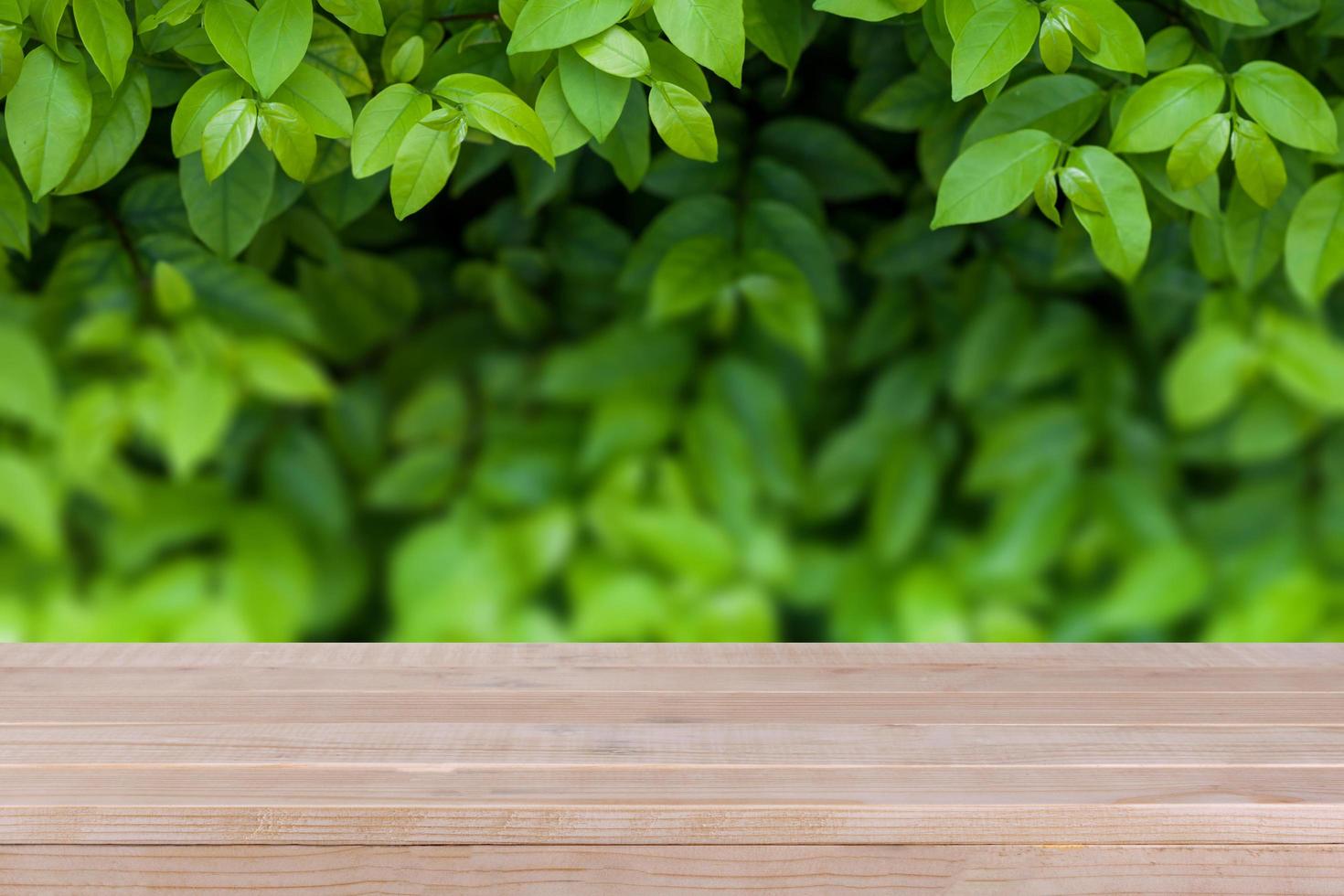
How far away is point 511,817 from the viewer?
498 mm

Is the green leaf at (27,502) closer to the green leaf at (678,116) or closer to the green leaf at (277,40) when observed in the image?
the green leaf at (277,40)

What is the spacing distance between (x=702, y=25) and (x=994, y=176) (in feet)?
0.65

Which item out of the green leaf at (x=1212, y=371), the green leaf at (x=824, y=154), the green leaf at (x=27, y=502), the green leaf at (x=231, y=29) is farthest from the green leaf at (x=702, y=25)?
the green leaf at (x=27, y=502)

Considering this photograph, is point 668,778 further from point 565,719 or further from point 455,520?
point 455,520

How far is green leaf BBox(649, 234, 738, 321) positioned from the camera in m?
0.91

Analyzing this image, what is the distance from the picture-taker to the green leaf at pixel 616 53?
632 millimetres

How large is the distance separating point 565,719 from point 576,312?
1.54 feet

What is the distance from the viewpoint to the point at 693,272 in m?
0.91

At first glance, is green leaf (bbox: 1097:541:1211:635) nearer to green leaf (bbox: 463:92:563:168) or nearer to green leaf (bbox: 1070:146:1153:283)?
green leaf (bbox: 1070:146:1153:283)

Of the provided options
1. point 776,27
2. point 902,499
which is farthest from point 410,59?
point 902,499

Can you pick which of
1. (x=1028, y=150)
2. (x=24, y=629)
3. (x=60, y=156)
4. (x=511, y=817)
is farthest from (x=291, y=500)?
(x=1028, y=150)

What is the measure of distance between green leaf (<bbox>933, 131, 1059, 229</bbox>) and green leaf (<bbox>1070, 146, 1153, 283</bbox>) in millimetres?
25

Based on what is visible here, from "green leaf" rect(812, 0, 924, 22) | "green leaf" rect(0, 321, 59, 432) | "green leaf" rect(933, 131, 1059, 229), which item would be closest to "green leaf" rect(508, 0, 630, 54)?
"green leaf" rect(812, 0, 924, 22)

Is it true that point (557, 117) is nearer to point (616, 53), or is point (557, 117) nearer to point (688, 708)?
point (616, 53)
